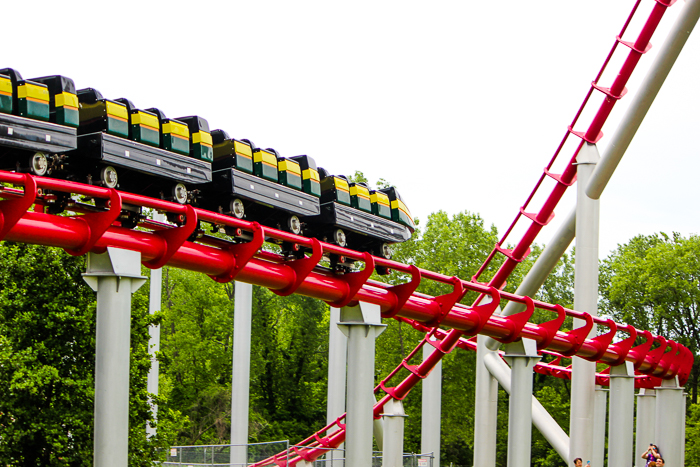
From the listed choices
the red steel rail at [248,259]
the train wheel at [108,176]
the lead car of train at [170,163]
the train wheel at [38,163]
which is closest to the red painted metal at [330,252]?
the red steel rail at [248,259]

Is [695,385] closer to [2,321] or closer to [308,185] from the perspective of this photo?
[308,185]

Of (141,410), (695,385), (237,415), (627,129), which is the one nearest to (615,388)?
(627,129)

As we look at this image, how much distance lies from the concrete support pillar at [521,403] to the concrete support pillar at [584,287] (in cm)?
203

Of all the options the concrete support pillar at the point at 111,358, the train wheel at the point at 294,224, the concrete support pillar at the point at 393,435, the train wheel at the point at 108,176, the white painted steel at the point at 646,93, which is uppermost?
the white painted steel at the point at 646,93

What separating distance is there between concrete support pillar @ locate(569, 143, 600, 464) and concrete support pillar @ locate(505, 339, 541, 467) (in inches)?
80.0

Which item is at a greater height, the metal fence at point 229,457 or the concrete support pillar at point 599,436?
the concrete support pillar at point 599,436

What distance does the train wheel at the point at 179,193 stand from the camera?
41.3 ft

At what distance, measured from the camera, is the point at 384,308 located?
13891 mm

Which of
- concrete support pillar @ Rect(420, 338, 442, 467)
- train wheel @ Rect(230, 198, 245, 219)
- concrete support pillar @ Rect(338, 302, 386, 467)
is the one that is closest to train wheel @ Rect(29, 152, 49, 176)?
train wheel @ Rect(230, 198, 245, 219)

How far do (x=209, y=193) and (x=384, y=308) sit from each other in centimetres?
349

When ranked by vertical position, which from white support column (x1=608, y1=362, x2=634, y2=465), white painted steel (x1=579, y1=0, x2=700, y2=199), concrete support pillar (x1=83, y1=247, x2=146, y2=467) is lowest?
white support column (x1=608, y1=362, x2=634, y2=465)

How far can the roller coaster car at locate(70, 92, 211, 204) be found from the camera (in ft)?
37.1

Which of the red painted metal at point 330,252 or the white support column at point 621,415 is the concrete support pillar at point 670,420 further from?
the white support column at point 621,415

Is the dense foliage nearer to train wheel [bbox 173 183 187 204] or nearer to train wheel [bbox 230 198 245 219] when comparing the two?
train wheel [bbox 230 198 245 219]
